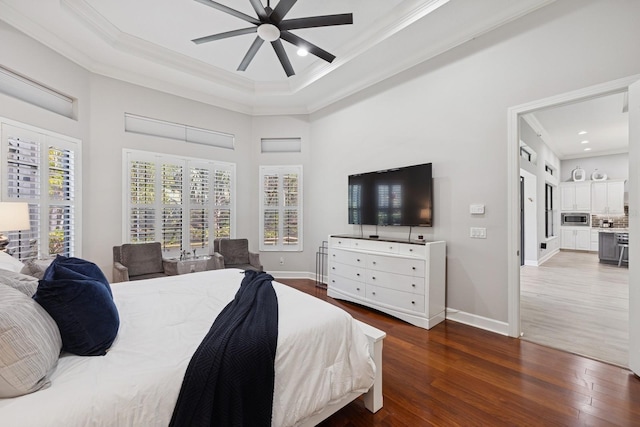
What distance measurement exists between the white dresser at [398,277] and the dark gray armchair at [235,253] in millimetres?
1546

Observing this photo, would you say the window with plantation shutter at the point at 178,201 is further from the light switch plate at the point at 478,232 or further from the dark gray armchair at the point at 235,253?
the light switch plate at the point at 478,232

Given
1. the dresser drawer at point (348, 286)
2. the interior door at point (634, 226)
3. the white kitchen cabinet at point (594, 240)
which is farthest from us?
the white kitchen cabinet at point (594, 240)

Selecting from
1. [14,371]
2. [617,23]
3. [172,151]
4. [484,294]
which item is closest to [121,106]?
[172,151]

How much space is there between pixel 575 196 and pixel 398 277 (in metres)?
9.06

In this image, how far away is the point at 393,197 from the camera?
3898 mm

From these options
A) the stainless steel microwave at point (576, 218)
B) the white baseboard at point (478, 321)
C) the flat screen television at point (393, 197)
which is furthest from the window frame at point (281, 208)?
the stainless steel microwave at point (576, 218)

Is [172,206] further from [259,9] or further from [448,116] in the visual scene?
[448,116]

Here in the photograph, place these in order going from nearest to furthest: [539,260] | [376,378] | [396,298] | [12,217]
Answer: [376,378] < [12,217] < [396,298] < [539,260]

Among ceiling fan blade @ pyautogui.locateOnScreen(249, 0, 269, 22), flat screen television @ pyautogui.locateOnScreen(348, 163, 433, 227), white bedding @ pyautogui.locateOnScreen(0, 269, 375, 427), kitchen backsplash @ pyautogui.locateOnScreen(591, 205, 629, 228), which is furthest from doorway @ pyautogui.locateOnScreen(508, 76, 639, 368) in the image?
kitchen backsplash @ pyautogui.locateOnScreen(591, 205, 629, 228)

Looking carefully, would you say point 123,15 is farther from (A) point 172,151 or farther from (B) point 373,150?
(B) point 373,150

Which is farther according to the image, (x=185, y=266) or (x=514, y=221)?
(x=185, y=266)

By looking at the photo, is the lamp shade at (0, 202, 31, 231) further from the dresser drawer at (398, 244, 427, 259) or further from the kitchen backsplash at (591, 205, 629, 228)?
Result: the kitchen backsplash at (591, 205, 629, 228)

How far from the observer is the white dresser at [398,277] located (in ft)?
10.3

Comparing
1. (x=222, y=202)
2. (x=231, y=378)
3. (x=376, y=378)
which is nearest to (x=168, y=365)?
(x=231, y=378)
